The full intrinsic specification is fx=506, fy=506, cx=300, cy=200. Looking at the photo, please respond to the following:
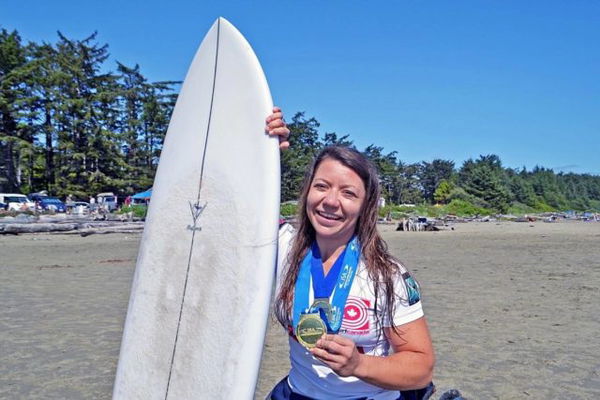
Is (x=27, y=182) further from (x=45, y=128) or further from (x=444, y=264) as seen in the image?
(x=444, y=264)

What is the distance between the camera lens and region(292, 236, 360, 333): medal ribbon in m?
1.50

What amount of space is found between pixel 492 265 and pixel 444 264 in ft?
3.44

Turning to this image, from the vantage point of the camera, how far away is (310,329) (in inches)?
55.9

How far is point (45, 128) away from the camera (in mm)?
39094

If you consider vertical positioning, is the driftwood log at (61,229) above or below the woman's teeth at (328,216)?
below

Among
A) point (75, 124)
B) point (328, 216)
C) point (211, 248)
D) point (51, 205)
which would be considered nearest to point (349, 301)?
point (328, 216)

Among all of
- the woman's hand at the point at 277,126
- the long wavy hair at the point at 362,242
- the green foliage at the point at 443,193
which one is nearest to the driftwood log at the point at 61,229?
the woman's hand at the point at 277,126

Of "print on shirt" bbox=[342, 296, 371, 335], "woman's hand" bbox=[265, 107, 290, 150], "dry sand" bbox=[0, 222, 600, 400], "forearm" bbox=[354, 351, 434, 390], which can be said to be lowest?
"dry sand" bbox=[0, 222, 600, 400]

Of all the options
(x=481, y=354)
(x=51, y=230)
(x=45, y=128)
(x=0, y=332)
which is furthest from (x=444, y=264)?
(x=45, y=128)

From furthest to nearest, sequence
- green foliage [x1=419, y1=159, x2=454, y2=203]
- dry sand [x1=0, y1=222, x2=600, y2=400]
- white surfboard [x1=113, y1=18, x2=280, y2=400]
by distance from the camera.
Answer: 1. green foliage [x1=419, y1=159, x2=454, y2=203]
2. dry sand [x1=0, y1=222, x2=600, y2=400]
3. white surfboard [x1=113, y1=18, x2=280, y2=400]

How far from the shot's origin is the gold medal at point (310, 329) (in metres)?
1.41

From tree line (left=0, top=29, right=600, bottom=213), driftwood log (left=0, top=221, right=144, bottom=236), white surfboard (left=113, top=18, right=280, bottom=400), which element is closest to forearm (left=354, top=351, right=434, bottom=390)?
white surfboard (left=113, top=18, right=280, bottom=400)

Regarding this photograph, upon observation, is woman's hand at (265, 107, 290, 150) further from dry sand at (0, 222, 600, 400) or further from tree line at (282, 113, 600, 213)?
tree line at (282, 113, 600, 213)

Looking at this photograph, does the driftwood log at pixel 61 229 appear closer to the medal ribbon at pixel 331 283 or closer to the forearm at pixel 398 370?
the medal ribbon at pixel 331 283
